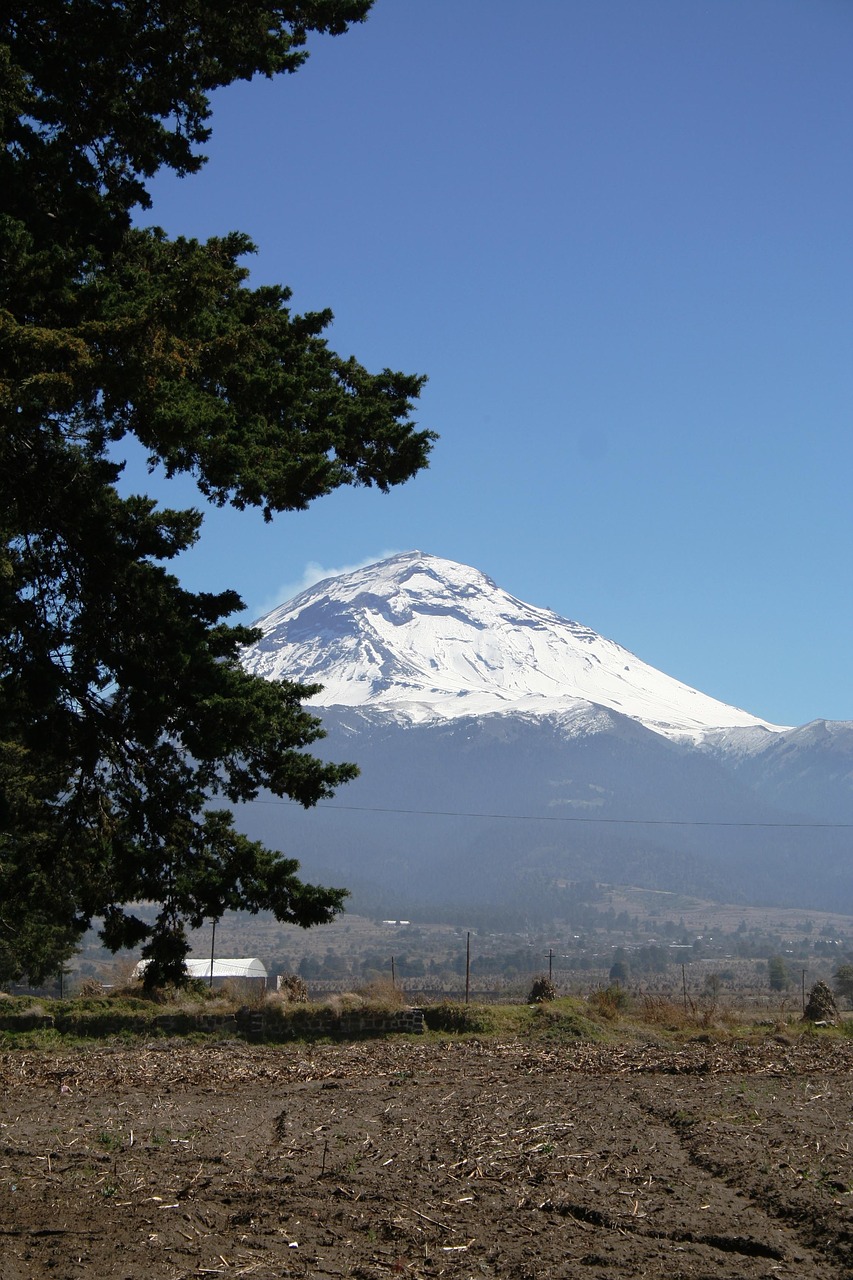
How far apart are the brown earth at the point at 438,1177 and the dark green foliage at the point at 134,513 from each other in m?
2.07

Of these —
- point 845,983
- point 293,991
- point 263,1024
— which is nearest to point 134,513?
point 263,1024

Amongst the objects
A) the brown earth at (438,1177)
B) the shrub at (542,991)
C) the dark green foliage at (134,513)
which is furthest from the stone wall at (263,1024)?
the dark green foliage at (134,513)

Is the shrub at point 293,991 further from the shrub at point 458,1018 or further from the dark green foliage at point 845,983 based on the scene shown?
the dark green foliage at point 845,983

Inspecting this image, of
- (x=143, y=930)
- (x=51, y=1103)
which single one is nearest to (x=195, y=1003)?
(x=51, y=1103)

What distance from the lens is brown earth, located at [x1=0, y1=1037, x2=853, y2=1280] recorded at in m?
7.41

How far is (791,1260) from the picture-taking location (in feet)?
24.0

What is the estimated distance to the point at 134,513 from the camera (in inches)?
438

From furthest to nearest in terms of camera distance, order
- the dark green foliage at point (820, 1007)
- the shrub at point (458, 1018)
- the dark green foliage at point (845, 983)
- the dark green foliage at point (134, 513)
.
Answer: the dark green foliage at point (845, 983) → the dark green foliage at point (820, 1007) → the shrub at point (458, 1018) → the dark green foliage at point (134, 513)

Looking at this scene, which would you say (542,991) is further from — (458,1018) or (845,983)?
(845,983)

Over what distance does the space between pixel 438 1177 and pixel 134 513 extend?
637 cm

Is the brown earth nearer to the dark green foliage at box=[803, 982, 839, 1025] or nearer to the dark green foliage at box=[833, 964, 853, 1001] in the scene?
the dark green foliage at box=[803, 982, 839, 1025]

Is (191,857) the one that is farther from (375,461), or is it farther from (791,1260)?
(791,1260)

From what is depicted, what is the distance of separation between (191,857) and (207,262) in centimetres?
543

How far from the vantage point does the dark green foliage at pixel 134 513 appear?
10.1 metres
